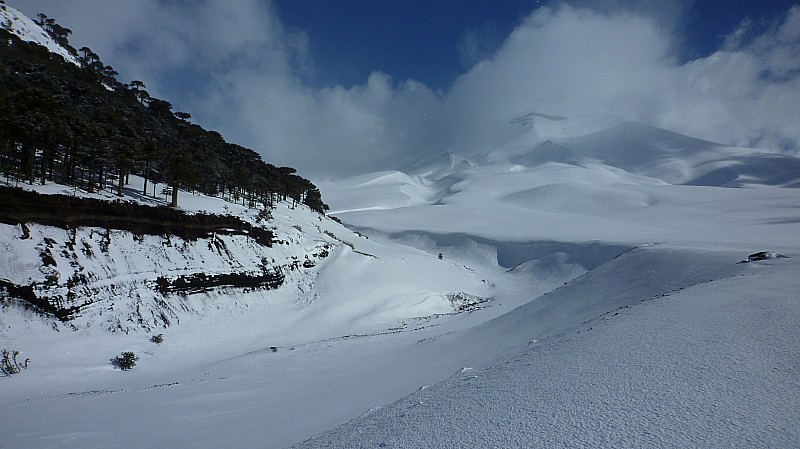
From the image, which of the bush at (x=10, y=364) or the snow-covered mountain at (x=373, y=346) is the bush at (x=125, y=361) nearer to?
the snow-covered mountain at (x=373, y=346)

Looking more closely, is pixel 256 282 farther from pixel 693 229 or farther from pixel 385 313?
pixel 693 229

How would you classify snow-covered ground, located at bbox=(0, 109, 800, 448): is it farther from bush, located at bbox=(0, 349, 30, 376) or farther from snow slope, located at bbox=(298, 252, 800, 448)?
bush, located at bbox=(0, 349, 30, 376)

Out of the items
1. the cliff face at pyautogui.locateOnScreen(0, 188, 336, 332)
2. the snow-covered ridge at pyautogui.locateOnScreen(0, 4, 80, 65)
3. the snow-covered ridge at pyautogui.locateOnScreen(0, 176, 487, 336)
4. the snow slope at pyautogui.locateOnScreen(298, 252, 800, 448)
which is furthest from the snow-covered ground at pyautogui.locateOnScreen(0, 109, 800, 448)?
the snow-covered ridge at pyautogui.locateOnScreen(0, 4, 80, 65)

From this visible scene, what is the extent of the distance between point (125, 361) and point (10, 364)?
422 cm

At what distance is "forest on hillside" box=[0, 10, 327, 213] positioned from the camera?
2644 centimetres

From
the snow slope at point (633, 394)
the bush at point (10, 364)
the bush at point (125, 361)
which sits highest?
the snow slope at point (633, 394)

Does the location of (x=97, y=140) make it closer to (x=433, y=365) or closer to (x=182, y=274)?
(x=182, y=274)

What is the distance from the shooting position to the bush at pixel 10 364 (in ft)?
51.8

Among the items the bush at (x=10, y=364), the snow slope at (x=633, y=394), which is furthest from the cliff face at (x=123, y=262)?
the snow slope at (x=633, y=394)

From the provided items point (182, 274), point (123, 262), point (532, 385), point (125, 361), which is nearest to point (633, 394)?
point (532, 385)

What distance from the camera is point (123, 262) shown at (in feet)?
76.6

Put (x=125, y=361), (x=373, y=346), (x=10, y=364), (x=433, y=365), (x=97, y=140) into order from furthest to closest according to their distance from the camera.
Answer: (x=97, y=140)
(x=125, y=361)
(x=373, y=346)
(x=10, y=364)
(x=433, y=365)

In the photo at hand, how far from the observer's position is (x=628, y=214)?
86.5m

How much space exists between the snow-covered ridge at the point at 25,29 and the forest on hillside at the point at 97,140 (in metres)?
3.88
